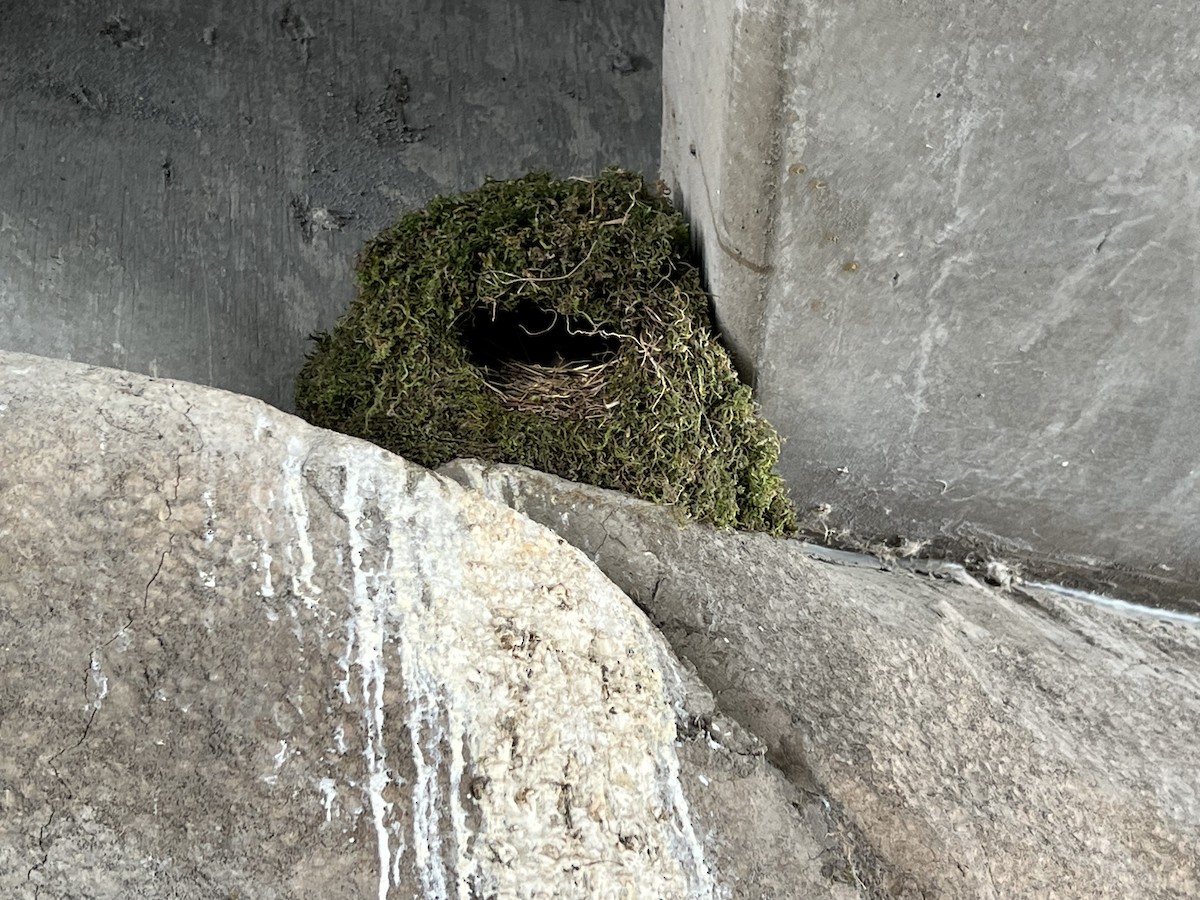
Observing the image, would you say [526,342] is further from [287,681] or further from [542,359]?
[287,681]

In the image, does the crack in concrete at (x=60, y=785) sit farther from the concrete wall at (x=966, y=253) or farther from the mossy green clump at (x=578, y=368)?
the concrete wall at (x=966, y=253)

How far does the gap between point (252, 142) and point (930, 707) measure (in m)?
3.27

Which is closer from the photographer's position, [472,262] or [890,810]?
[890,810]

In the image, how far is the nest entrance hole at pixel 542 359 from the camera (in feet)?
9.00

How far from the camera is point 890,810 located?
192 centimetres

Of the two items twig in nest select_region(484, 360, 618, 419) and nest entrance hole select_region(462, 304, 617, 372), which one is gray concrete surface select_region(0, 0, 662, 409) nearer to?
nest entrance hole select_region(462, 304, 617, 372)

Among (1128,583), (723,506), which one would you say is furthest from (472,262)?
(1128,583)

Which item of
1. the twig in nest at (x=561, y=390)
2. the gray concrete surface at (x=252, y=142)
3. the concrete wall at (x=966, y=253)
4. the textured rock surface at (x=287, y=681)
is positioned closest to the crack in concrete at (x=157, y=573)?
the textured rock surface at (x=287, y=681)

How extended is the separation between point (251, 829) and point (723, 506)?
1.49m

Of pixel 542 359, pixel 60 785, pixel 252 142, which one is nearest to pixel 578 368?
pixel 542 359

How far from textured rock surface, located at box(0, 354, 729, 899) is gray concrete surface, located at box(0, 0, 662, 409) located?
6.13 feet

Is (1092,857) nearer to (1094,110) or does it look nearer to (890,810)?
(890,810)

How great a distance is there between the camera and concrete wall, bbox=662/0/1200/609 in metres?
2.08

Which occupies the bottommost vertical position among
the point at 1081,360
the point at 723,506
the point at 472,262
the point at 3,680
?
the point at 3,680
